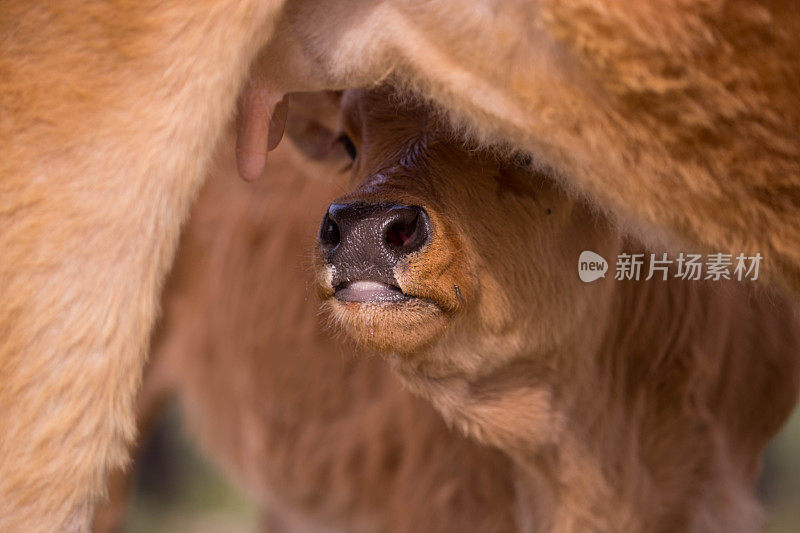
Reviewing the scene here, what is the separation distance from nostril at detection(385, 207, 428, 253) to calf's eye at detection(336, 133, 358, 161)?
0.93 feet

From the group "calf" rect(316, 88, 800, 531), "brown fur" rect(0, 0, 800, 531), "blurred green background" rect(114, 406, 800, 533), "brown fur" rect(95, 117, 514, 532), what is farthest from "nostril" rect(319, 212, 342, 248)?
"blurred green background" rect(114, 406, 800, 533)

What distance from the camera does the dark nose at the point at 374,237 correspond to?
32.2 inches

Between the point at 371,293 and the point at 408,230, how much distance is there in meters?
0.07

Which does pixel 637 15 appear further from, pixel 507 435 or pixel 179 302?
pixel 179 302

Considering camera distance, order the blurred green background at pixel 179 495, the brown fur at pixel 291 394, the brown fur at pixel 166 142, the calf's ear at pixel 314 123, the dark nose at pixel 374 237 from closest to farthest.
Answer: the brown fur at pixel 166 142
the dark nose at pixel 374 237
the calf's ear at pixel 314 123
the brown fur at pixel 291 394
the blurred green background at pixel 179 495

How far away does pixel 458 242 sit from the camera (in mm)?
872

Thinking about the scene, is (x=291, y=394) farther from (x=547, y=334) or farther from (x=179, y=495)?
(x=179, y=495)

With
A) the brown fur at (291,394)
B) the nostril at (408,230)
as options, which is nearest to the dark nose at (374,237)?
the nostril at (408,230)

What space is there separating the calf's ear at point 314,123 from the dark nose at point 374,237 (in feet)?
0.98

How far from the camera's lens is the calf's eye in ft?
3.61

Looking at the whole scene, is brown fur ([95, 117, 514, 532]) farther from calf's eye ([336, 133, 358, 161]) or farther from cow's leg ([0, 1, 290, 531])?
cow's leg ([0, 1, 290, 531])
